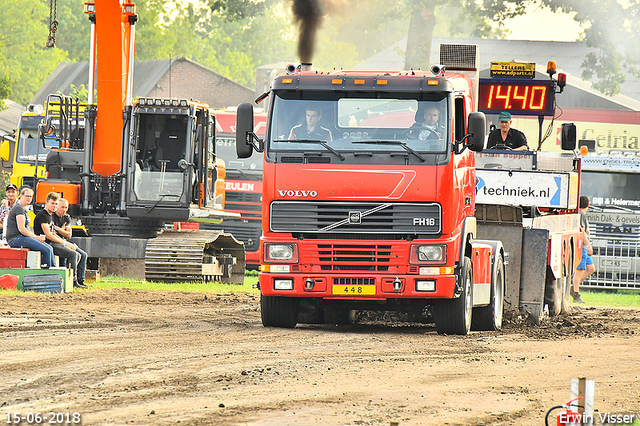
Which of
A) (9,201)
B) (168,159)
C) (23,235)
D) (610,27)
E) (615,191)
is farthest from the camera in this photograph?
(610,27)

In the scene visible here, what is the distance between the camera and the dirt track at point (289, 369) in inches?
308

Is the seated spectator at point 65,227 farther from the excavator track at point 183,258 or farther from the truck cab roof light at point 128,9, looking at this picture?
the truck cab roof light at point 128,9

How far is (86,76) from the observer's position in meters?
71.4

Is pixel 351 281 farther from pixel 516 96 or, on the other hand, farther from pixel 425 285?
pixel 516 96

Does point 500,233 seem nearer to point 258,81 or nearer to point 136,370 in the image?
point 136,370

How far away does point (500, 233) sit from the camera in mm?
15391

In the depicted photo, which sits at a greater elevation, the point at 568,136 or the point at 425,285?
the point at 568,136

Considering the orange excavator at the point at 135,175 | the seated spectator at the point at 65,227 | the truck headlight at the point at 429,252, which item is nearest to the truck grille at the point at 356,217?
the truck headlight at the point at 429,252

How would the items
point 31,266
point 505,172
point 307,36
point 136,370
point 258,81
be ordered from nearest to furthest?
1. point 136,370
2. point 505,172
3. point 31,266
4. point 307,36
5. point 258,81

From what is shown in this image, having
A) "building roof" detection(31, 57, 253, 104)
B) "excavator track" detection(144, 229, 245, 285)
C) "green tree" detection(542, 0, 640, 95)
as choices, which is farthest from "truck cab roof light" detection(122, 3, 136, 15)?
"building roof" detection(31, 57, 253, 104)

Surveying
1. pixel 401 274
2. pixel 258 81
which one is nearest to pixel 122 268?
pixel 401 274

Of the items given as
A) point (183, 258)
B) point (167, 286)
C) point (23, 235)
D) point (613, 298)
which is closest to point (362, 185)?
point (23, 235)

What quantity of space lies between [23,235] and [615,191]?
14.8 m

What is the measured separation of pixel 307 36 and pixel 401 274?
11139 mm
